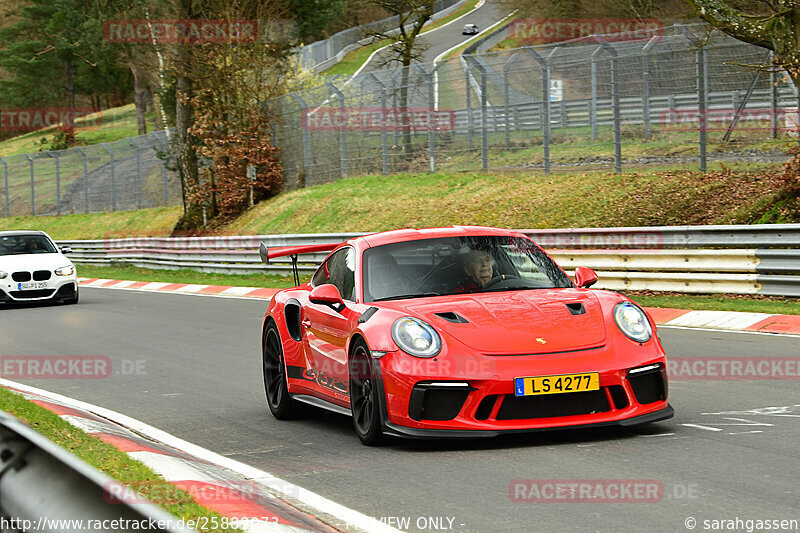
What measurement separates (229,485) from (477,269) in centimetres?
264

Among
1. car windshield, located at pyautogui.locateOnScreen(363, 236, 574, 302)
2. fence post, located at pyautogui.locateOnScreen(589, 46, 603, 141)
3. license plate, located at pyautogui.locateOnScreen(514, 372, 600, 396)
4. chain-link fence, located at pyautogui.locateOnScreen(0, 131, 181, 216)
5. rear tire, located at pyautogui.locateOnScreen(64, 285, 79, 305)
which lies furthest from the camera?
chain-link fence, located at pyautogui.locateOnScreen(0, 131, 181, 216)

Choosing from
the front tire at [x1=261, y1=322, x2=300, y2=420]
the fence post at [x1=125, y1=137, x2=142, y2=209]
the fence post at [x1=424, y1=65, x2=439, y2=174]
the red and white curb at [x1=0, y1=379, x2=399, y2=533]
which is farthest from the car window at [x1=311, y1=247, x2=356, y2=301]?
the fence post at [x1=125, y1=137, x2=142, y2=209]

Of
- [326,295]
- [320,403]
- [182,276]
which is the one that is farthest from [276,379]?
[182,276]

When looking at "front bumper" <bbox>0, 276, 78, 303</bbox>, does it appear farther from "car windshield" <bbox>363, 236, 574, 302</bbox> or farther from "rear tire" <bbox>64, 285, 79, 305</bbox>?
"car windshield" <bbox>363, 236, 574, 302</bbox>

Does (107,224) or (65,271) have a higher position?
(65,271)

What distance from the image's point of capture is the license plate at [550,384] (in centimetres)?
659

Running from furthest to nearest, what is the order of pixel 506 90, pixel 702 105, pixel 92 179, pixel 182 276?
1. pixel 92 179
2. pixel 182 276
3. pixel 506 90
4. pixel 702 105

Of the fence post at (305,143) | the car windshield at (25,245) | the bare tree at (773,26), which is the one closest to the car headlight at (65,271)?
the car windshield at (25,245)

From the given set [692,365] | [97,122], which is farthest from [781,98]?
[97,122]

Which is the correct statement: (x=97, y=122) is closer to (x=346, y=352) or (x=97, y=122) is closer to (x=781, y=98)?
(x=781, y=98)

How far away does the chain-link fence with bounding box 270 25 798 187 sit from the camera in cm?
2125

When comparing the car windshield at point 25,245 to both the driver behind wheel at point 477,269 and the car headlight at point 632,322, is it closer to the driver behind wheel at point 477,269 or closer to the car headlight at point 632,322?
the driver behind wheel at point 477,269

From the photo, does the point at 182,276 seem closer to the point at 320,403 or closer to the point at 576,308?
the point at 320,403

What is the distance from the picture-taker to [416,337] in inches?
272
